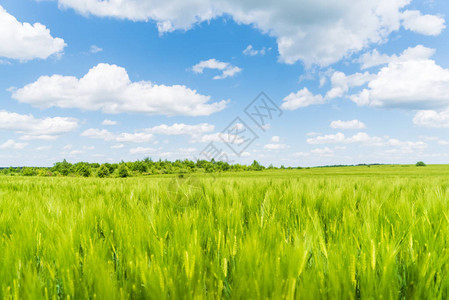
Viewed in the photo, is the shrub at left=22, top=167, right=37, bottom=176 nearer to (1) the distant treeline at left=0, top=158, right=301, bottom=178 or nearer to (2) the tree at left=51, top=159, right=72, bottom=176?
(1) the distant treeline at left=0, top=158, right=301, bottom=178

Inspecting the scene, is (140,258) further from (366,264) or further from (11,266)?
(366,264)

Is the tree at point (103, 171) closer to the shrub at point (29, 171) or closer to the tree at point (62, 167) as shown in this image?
the tree at point (62, 167)

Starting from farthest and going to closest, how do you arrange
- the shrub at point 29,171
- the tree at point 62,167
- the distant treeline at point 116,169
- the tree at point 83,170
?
the tree at point 62,167
the shrub at point 29,171
the tree at point 83,170
the distant treeline at point 116,169

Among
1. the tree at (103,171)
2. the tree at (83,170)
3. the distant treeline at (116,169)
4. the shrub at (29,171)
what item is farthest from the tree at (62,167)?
the tree at (103,171)

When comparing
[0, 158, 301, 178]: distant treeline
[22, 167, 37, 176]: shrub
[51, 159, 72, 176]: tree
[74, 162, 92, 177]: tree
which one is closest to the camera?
[0, 158, 301, 178]: distant treeline

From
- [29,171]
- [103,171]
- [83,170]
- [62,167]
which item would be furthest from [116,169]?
[29,171]

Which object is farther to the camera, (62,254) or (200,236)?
(200,236)

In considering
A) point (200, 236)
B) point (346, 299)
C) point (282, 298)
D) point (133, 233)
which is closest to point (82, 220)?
point (133, 233)

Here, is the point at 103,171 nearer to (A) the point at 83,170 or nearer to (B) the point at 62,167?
(A) the point at 83,170

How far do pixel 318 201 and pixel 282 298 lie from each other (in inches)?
55.7

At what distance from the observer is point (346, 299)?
2.16 feet

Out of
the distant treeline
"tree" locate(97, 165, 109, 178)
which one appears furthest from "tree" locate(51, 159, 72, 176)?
"tree" locate(97, 165, 109, 178)

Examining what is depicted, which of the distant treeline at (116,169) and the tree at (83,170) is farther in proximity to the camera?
the tree at (83,170)

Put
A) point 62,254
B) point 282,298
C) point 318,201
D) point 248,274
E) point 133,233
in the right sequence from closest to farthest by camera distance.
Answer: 1. point 282,298
2. point 248,274
3. point 62,254
4. point 133,233
5. point 318,201
